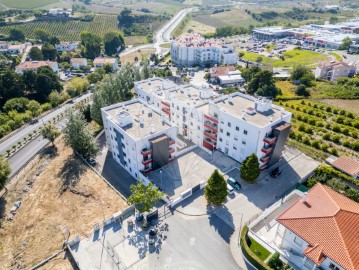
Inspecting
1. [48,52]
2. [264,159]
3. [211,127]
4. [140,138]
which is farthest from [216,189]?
[48,52]

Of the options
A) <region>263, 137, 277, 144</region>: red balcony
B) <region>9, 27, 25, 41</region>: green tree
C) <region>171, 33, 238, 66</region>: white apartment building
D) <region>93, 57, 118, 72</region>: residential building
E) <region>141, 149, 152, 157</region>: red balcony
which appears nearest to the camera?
<region>141, 149, 152, 157</region>: red balcony

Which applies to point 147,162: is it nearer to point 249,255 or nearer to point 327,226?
point 249,255

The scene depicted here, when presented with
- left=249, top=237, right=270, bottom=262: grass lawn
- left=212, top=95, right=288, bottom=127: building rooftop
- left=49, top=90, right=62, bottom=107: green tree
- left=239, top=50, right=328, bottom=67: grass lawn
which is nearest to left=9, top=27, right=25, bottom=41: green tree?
left=49, top=90, right=62, bottom=107: green tree

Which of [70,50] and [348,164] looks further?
[70,50]

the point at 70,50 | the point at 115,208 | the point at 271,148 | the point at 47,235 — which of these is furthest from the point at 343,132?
the point at 70,50

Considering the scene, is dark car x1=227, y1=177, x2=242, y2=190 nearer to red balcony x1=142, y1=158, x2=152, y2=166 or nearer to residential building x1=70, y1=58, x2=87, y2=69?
red balcony x1=142, y1=158, x2=152, y2=166

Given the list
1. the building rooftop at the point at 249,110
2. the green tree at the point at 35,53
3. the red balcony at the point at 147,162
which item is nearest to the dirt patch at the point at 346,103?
the building rooftop at the point at 249,110

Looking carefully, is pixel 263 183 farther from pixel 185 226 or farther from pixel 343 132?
pixel 343 132
